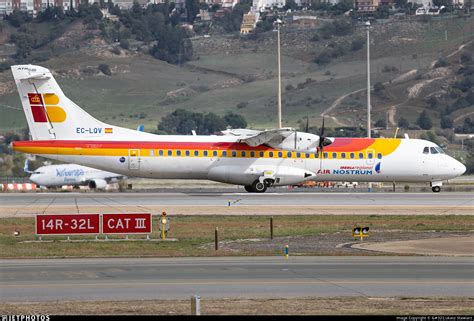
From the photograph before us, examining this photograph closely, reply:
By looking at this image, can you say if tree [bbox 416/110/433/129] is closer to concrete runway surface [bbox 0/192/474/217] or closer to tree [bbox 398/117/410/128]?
tree [bbox 398/117/410/128]

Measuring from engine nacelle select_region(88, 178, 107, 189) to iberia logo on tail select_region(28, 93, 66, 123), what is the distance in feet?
65.2

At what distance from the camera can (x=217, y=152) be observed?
63250mm

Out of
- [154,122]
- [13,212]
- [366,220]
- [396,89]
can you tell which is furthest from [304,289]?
[396,89]

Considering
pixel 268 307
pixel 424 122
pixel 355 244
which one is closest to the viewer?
pixel 268 307

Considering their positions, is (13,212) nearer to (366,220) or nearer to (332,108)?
(366,220)

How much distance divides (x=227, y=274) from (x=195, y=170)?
3147cm

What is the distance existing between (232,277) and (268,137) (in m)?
32.0

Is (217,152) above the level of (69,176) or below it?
above

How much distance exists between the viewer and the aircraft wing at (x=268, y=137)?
62.4m

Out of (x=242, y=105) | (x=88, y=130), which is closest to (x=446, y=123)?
(x=242, y=105)

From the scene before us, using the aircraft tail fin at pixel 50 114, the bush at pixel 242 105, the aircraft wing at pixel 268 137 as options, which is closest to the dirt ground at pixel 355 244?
the aircraft wing at pixel 268 137

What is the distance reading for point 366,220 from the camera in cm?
4884

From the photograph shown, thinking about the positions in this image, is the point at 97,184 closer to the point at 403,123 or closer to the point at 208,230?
the point at 208,230

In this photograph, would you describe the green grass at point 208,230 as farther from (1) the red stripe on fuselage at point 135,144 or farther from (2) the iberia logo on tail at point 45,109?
(2) the iberia logo on tail at point 45,109
